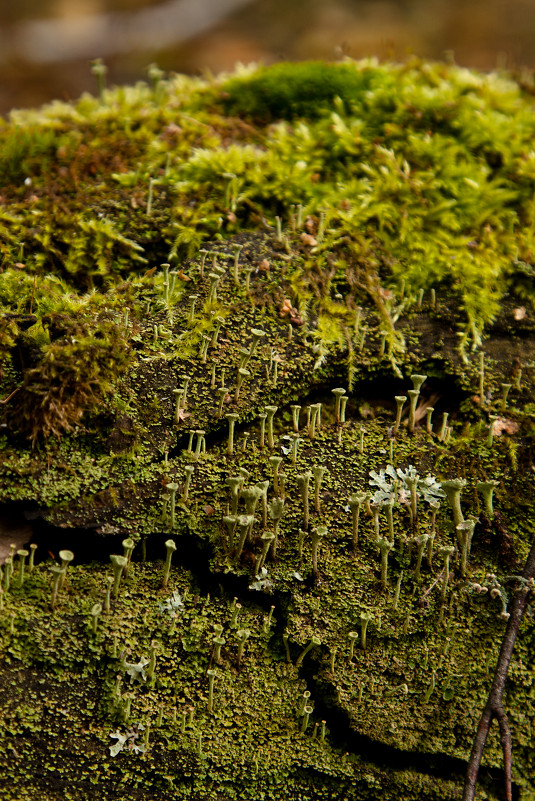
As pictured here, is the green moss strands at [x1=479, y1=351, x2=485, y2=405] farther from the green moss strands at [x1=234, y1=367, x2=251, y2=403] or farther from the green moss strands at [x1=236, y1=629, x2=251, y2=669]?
the green moss strands at [x1=236, y1=629, x2=251, y2=669]

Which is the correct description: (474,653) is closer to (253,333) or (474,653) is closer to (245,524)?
(245,524)

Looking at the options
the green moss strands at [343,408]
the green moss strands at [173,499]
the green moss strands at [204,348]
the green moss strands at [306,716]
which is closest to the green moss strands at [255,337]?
the green moss strands at [204,348]

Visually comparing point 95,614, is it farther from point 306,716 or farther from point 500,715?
point 500,715

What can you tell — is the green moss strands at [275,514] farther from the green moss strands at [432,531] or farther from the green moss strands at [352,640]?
the green moss strands at [432,531]

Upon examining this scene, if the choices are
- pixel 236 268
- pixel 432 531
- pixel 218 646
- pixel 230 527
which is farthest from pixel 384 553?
pixel 236 268

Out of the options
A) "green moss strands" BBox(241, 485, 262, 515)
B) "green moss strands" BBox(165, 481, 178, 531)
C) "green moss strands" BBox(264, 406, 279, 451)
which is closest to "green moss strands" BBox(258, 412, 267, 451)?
"green moss strands" BBox(264, 406, 279, 451)

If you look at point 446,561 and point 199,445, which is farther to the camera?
point 199,445
